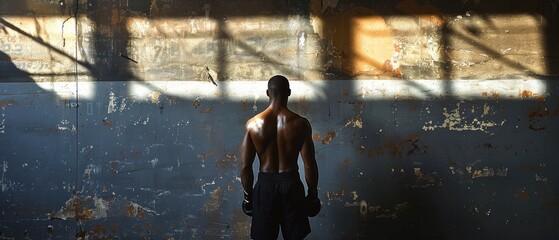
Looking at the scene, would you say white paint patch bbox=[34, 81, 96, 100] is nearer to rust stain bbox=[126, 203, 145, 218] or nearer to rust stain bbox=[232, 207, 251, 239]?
rust stain bbox=[126, 203, 145, 218]

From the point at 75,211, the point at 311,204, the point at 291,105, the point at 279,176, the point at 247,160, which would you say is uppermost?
the point at 291,105

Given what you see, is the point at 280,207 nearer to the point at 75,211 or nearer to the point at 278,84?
the point at 278,84

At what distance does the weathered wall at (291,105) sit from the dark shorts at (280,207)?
48.5 inches

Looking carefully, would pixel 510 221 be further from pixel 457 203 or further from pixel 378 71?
pixel 378 71

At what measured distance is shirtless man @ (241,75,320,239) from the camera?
12.1ft

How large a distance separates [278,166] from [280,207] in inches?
11.6

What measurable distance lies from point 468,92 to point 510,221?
4.19 ft

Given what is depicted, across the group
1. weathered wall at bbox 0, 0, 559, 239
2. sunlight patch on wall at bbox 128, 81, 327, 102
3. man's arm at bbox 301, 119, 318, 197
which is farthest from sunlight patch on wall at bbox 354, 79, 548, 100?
man's arm at bbox 301, 119, 318, 197

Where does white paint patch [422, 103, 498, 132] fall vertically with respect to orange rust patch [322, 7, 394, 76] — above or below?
below

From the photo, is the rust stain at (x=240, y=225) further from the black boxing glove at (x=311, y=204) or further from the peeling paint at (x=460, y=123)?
the peeling paint at (x=460, y=123)

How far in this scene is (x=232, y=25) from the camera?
4.95 metres

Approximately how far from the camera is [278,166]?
3.73 metres

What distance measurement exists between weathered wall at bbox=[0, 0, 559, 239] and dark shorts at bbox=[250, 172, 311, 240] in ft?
4.04

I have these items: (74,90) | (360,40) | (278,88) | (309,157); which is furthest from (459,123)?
(74,90)
